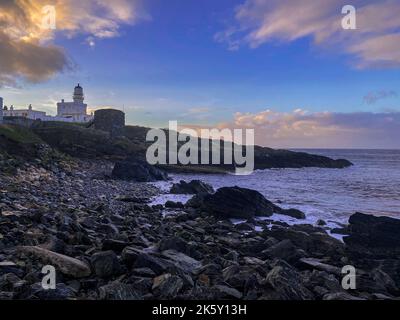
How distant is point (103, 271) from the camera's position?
27.6 ft

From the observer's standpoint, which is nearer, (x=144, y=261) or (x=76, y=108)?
(x=144, y=261)

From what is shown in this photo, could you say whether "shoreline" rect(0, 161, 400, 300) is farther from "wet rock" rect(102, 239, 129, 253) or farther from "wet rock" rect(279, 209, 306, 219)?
"wet rock" rect(279, 209, 306, 219)

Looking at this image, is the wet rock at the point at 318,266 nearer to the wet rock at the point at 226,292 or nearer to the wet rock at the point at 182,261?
the wet rock at the point at 182,261

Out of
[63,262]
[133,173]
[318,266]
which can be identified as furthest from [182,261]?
[133,173]

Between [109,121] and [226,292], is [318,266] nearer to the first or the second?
[226,292]

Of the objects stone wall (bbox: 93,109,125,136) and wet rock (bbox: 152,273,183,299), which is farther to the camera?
stone wall (bbox: 93,109,125,136)

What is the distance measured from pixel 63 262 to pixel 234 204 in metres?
13.9

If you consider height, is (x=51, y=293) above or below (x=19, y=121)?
below

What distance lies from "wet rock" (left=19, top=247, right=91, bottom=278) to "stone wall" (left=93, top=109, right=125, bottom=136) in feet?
237

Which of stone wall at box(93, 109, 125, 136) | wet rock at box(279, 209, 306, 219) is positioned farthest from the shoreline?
stone wall at box(93, 109, 125, 136)

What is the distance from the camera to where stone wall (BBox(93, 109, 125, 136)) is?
79.3 metres

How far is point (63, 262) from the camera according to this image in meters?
8.41

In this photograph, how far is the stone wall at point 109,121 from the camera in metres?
79.3
